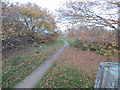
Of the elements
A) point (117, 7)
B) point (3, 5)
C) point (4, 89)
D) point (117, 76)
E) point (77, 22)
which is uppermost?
point (3, 5)

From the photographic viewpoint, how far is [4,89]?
447 cm

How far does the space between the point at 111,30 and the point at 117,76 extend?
12.5 feet

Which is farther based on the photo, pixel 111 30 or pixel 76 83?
pixel 76 83

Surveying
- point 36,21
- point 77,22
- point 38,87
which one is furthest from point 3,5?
point 36,21

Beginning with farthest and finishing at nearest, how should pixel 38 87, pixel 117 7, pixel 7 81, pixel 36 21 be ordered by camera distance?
pixel 36 21, pixel 7 81, pixel 38 87, pixel 117 7

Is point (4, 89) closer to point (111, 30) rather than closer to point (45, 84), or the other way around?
point (45, 84)

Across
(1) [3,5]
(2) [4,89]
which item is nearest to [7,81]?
(2) [4,89]

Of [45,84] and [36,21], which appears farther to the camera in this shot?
[36,21]

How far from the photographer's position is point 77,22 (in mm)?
4023

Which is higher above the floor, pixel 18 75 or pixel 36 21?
pixel 36 21

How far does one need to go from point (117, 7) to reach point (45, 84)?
5382 mm

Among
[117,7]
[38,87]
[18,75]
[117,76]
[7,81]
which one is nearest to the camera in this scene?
[117,76]

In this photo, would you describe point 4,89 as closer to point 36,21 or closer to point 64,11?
point 64,11

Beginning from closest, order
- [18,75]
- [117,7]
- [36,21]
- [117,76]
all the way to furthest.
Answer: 1. [117,76]
2. [117,7]
3. [18,75]
4. [36,21]
